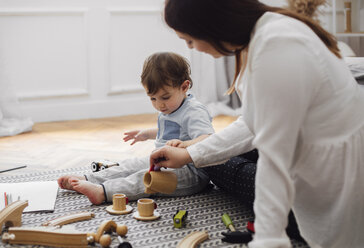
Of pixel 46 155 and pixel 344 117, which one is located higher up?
pixel 344 117

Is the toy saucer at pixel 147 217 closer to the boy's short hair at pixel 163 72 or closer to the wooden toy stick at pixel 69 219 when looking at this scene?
the wooden toy stick at pixel 69 219

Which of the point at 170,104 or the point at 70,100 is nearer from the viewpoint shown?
the point at 170,104

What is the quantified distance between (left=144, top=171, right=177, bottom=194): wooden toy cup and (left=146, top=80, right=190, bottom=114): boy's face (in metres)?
0.24

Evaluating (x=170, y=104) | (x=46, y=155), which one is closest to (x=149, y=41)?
(x=46, y=155)

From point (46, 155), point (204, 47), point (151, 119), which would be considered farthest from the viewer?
point (151, 119)

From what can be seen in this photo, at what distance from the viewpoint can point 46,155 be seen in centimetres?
207

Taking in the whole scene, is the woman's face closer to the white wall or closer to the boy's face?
the boy's face

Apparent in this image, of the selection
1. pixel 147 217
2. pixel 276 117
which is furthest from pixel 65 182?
pixel 276 117

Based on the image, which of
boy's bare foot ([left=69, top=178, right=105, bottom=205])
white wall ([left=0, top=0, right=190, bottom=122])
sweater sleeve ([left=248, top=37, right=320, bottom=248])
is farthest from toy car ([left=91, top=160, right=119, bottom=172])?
white wall ([left=0, top=0, right=190, bottom=122])

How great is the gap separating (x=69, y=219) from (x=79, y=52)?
6.12 feet

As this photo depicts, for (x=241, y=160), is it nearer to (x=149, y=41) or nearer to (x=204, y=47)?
(x=204, y=47)

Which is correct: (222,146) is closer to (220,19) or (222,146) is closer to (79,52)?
(220,19)

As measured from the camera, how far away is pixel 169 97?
4.81 ft

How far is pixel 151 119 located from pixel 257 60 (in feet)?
7.23
